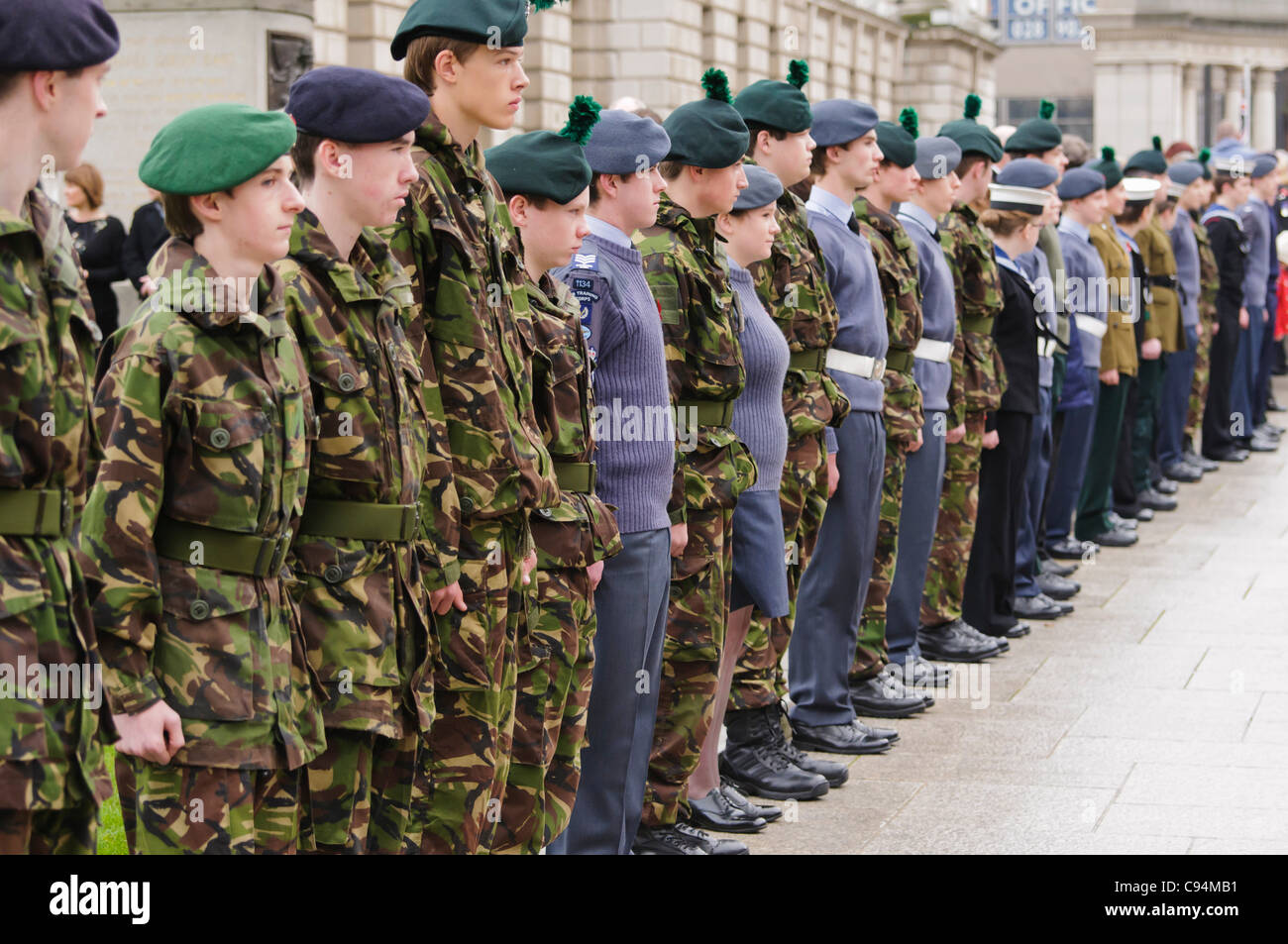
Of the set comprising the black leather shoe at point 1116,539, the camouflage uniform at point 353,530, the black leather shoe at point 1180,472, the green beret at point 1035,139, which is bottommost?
the black leather shoe at point 1116,539

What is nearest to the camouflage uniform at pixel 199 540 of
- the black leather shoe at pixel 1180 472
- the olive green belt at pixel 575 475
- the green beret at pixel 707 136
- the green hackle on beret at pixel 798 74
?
the olive green belt at pixel 575 475

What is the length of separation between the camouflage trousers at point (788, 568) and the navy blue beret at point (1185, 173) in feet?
33.4

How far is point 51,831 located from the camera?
3307mm

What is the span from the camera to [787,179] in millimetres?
6922

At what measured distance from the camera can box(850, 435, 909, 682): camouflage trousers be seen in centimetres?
810

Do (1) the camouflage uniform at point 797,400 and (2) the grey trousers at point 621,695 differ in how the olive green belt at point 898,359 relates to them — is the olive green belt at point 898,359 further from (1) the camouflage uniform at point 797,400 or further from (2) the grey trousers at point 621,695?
(2) the grey trousers at point 621,695

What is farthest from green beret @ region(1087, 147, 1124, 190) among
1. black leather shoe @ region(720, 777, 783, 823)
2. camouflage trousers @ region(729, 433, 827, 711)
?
black leather shoe @ region(720, 777, 783, 823)

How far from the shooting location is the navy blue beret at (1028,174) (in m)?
9.73

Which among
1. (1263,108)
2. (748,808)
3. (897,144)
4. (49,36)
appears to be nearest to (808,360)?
(897,144)

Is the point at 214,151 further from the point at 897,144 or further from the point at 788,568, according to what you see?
the point at 897,144

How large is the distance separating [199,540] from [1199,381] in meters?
13.8

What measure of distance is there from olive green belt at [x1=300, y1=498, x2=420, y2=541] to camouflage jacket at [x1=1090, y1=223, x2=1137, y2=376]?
8.98 metres

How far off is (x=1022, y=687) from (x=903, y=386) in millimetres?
1577

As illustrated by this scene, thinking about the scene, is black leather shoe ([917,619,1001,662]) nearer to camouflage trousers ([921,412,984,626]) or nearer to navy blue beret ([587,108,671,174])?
camouflage trousers ([921,412,984,626])
